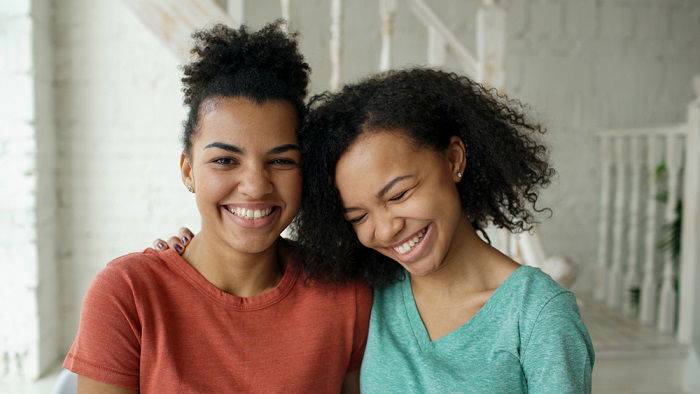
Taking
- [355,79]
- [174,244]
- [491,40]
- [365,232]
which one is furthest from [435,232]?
[355,79]

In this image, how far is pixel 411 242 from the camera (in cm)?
114

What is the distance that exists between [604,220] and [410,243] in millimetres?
3072

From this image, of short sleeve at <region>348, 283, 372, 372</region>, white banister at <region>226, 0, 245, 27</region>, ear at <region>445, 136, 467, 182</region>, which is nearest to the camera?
ear at <region>445, 136, 467, 182</region>

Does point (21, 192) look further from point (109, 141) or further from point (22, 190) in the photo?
point (109, 141)

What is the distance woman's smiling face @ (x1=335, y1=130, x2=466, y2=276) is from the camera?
110 centimetres

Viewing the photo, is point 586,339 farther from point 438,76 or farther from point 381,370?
point 438,76

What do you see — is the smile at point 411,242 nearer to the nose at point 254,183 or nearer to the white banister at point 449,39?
the nose at point 254,183

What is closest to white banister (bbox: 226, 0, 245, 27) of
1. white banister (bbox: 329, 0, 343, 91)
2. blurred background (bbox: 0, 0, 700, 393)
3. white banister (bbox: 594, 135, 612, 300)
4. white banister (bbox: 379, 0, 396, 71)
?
blurred background (bbox: 0, 0, 700, 393)

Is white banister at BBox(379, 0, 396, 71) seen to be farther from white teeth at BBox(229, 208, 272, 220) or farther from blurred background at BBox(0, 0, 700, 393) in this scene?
white teeth at BBox(229, 208, 272, 220)

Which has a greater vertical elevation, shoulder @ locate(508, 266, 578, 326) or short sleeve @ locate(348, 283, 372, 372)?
shoulder @ locate(508, 266, 578, 326)

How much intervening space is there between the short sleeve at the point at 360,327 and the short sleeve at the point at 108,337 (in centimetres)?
45

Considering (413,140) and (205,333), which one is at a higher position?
(413,140)

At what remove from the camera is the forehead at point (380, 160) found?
3.59 feet

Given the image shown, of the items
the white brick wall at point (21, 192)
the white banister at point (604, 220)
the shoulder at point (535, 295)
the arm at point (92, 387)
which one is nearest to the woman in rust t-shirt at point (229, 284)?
the arm at point (92, 387)
